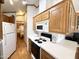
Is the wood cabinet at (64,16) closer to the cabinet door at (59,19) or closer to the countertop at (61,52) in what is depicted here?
the cabinet door at (59,19)

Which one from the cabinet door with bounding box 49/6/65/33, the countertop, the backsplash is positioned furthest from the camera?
the backsplash

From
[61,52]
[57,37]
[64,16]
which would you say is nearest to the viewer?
[64,16]

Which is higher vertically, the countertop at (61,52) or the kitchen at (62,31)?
the kitchen at (62,31)

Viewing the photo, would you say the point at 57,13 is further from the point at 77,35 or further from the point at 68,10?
the point at 77,35

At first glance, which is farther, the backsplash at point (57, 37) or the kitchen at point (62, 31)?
the backsplash at point (57, 37)

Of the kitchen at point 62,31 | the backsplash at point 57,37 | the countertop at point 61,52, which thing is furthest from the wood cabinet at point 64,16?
the backsplash at point 57,37

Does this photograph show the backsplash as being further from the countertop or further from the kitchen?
the countertop

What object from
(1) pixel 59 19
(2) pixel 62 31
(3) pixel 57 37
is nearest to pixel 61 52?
(2) pixel 62 31

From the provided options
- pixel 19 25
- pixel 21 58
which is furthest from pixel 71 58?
pixel 19 25

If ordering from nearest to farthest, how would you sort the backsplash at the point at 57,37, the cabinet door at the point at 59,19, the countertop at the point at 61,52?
the countertop at the point at 61,52 < the cabinet door at the point at 59,19 < the backsplash at the point at 57,37

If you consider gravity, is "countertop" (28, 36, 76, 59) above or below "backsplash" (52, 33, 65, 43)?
below

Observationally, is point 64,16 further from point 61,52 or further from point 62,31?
point 61,52

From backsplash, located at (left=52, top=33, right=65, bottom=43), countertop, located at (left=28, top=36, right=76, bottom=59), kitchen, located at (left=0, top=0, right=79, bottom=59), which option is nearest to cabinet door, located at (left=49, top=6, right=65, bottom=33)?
kitchen, located at (left=0, top=0, right=79, bottom=59)

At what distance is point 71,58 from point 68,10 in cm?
80
